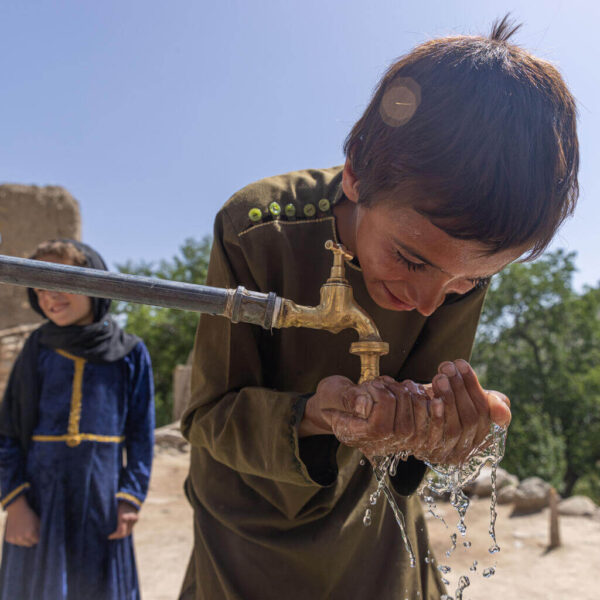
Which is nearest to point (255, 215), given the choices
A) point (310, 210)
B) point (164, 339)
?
point (310, 210)

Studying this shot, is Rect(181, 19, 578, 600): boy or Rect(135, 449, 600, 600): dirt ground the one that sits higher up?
Rect(181, 19, 578, 600): boy

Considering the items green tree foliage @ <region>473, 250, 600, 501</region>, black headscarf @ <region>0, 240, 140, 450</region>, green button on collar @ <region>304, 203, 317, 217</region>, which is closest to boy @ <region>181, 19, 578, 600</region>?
green button on collar @ <region>304, 203, 317, 217</region>

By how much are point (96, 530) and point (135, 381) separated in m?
0.75

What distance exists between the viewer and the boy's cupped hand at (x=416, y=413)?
35.5 inches

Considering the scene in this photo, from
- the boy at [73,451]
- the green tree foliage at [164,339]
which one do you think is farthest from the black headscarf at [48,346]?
the green tree foliage at [164,339]

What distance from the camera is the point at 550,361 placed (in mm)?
17578

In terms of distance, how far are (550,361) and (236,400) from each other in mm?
18599

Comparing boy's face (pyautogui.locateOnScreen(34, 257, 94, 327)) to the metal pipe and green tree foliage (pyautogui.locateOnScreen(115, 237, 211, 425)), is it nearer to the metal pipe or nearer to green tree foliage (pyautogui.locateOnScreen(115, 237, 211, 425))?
the metal pipe

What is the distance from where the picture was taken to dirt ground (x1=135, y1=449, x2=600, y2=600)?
4492 millimetres

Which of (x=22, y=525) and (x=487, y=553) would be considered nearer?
(x=22, y=525)

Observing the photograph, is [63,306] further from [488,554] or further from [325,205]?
[488,554]

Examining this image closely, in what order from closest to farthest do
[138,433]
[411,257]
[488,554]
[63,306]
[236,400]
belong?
[411,257] < [236,400] < [63,306] < [138,433] < [488,554]

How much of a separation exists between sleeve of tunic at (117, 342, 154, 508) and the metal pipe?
6.14 feet

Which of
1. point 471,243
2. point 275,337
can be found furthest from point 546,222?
point 275,337
